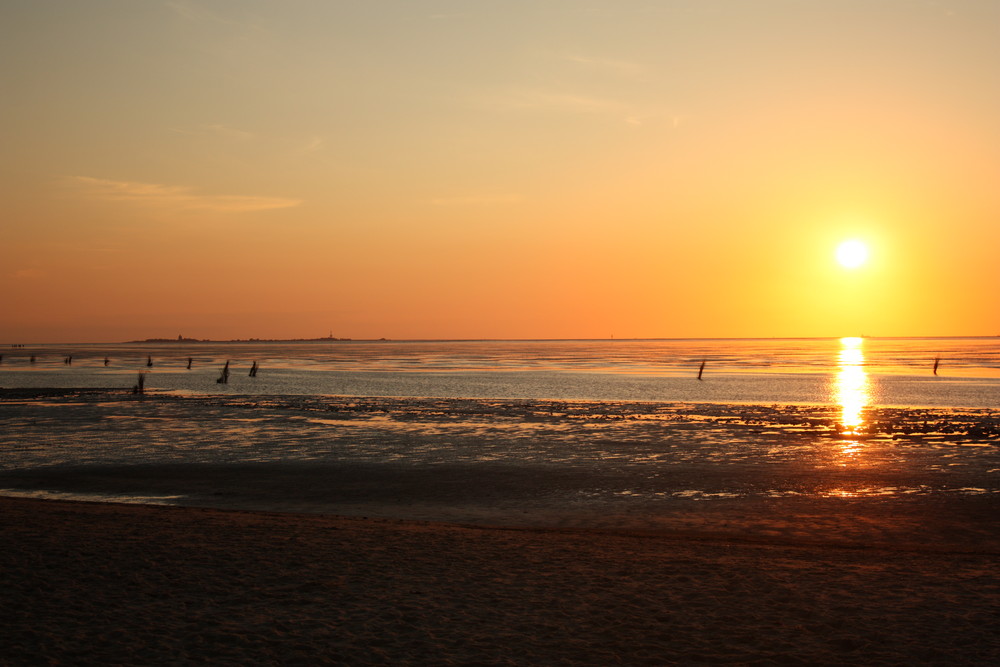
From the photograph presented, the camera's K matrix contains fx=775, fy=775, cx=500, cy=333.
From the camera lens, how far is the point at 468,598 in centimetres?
898

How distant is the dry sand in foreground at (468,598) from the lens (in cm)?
733

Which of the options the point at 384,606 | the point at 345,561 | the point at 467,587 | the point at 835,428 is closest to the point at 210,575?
the point at 345,561

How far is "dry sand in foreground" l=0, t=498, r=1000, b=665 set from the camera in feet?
24.1

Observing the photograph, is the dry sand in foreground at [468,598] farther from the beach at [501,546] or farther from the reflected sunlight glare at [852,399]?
the reflected sunlight glare at [852,399]

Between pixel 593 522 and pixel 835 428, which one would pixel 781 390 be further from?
pixel 593 522

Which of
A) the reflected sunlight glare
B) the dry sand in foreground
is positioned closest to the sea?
the reflected sunlight glare

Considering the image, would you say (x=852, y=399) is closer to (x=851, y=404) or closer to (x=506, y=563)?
(x=851, y=404)

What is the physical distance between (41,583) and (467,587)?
4.99 m

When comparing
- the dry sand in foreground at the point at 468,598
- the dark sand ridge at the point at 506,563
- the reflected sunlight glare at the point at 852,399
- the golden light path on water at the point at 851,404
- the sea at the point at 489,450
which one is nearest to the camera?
the dry sand in foreground at the point at 468,598

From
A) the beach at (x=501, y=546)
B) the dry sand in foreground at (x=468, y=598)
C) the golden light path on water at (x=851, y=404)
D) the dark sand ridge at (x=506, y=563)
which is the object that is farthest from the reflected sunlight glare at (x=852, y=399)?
the dry sand in foreground at (x=468, y=598)

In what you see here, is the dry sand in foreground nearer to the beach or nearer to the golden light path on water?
the beach

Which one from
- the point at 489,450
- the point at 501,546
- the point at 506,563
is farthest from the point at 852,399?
the point at 506,563

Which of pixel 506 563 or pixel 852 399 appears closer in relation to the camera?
pixel 506 563

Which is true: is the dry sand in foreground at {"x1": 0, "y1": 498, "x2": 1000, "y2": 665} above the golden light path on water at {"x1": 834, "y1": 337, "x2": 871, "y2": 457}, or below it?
below
